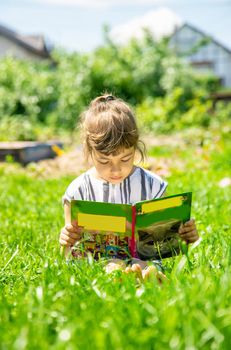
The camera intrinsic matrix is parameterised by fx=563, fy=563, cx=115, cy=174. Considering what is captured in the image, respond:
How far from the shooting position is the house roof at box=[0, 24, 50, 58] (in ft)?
142

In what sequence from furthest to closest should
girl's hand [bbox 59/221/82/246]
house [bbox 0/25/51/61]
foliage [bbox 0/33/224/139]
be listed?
house [bbox 0/25/51/61], foliage [bbox 0/33/224/139], girl's hand [bbox 59/221/82/246]

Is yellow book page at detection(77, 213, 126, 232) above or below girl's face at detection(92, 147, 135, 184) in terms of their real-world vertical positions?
below

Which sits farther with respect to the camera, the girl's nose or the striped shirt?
the striped shirt

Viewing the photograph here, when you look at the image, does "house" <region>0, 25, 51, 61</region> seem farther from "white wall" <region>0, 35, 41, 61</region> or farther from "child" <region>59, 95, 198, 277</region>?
"child" <region>59, 95, 198, 277</region>

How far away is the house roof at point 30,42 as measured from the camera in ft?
142

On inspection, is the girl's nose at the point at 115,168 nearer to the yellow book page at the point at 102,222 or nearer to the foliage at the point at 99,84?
the yellow book page at the point at 102,222

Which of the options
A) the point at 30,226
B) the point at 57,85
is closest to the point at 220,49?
the point at 57,85

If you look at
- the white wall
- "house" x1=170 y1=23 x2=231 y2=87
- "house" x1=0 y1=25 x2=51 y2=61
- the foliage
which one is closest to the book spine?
the foliage

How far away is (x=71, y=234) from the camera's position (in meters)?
2.55

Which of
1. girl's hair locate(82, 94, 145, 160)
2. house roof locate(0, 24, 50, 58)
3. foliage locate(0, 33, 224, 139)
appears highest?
house roof locate(0, 24, 50, 58)

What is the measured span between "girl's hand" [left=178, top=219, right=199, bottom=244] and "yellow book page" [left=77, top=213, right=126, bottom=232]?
303mm

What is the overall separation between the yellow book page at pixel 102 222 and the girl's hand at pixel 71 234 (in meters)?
0.04

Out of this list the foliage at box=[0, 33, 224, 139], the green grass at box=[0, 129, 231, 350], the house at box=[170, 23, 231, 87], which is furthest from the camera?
the house at box=[170, 23, 231, 87]

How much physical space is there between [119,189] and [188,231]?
505 millimetres
